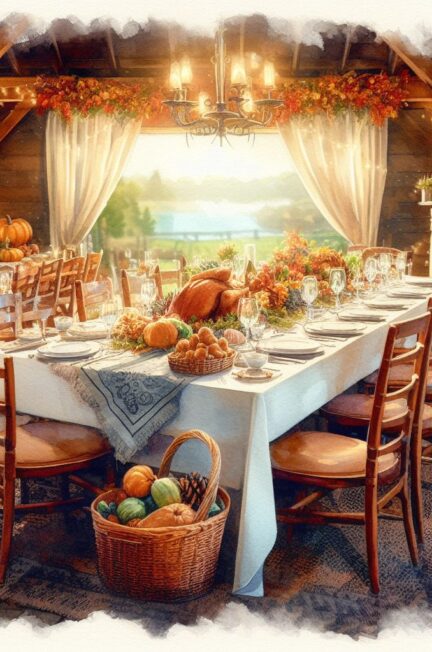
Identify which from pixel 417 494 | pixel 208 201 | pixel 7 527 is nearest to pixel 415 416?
pixel 417 494

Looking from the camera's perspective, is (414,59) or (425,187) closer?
(414,59)

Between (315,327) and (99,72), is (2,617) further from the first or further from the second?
(99,72)

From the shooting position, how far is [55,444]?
2.57 meters

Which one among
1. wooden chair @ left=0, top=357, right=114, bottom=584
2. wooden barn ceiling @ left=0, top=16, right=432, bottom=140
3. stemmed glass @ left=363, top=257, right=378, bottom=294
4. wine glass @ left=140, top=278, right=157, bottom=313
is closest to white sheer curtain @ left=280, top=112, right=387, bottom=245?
wooden barn ceiling @ left=0, top=16, right=432, bottom=140

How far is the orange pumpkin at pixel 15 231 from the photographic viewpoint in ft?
25.3

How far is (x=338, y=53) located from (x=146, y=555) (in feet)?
21.5

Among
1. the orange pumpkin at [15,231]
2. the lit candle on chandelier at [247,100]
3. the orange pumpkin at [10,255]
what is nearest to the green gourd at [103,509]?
the lit candle on chandelier at [247,100]

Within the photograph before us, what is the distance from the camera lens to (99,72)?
776cm

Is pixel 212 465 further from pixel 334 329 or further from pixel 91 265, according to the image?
pixel 91 265

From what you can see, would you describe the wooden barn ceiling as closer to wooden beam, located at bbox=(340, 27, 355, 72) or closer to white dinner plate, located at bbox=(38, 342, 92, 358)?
wooden beam, located at bbox=(340, 27, 355, 72)

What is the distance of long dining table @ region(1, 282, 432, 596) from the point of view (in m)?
2.18

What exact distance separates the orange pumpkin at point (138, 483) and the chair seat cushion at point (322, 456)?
16.6 inches

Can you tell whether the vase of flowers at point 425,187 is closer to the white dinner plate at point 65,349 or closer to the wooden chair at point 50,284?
the wooden chair at point 50,284

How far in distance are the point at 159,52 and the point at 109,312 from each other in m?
5.57
